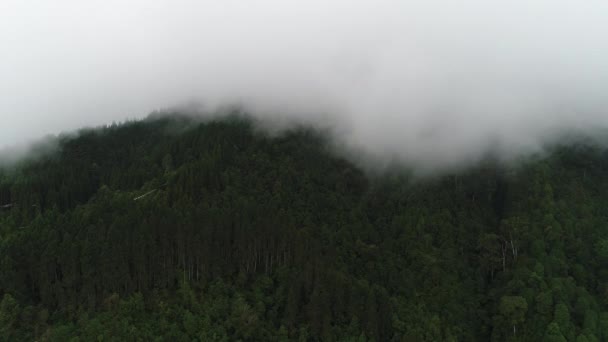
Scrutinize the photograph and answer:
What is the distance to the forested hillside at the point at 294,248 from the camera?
3780 inches

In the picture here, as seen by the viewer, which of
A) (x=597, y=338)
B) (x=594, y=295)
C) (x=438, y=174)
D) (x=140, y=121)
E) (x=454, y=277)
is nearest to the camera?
(x=597, y=338)

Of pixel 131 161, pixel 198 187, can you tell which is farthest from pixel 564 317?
pixel 131 161

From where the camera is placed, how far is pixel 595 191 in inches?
5305

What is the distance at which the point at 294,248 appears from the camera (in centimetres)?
10881

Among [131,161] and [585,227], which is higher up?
[131,161]

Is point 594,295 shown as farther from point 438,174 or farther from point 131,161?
point 131,161

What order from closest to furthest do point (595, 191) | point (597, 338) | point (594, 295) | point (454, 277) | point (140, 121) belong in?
point (597, 338) < point (594, 295) < point (454, 277) < point (595, 191) < point (140, 121)

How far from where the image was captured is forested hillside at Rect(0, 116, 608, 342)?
→ 96000 millimetres

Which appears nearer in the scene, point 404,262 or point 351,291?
point 351,291

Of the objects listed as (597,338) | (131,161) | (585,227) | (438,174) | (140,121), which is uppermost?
(140,121)

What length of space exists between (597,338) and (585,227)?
32748 millimetres

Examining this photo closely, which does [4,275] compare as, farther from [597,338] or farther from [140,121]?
[597,338]

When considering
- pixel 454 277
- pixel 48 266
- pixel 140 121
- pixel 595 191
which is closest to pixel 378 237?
pixel 454 277

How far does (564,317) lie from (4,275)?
361ft
